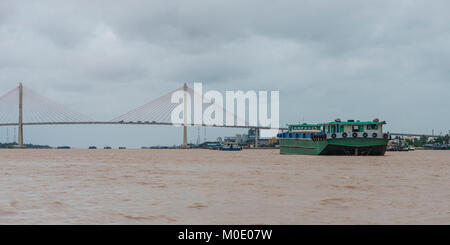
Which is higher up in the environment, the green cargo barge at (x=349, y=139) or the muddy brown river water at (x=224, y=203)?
the green cargo barge at (x=349, y=139)

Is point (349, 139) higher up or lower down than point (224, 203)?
higher up

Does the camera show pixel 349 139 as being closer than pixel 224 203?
No

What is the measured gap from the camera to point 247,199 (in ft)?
51.5

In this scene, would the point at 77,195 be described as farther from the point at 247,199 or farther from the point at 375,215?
the point at 375,215

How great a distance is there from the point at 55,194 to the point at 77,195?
88cm

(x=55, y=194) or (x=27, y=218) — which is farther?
(x=55, y=194)

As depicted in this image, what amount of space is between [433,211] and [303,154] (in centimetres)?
5059

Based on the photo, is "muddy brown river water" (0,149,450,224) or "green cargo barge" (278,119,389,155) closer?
"muddy brown river water" (0,149,450,224)

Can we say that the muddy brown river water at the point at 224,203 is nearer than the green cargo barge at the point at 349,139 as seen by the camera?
Yes

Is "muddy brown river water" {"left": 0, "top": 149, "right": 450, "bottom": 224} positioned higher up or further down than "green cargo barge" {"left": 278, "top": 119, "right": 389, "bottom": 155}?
further down
